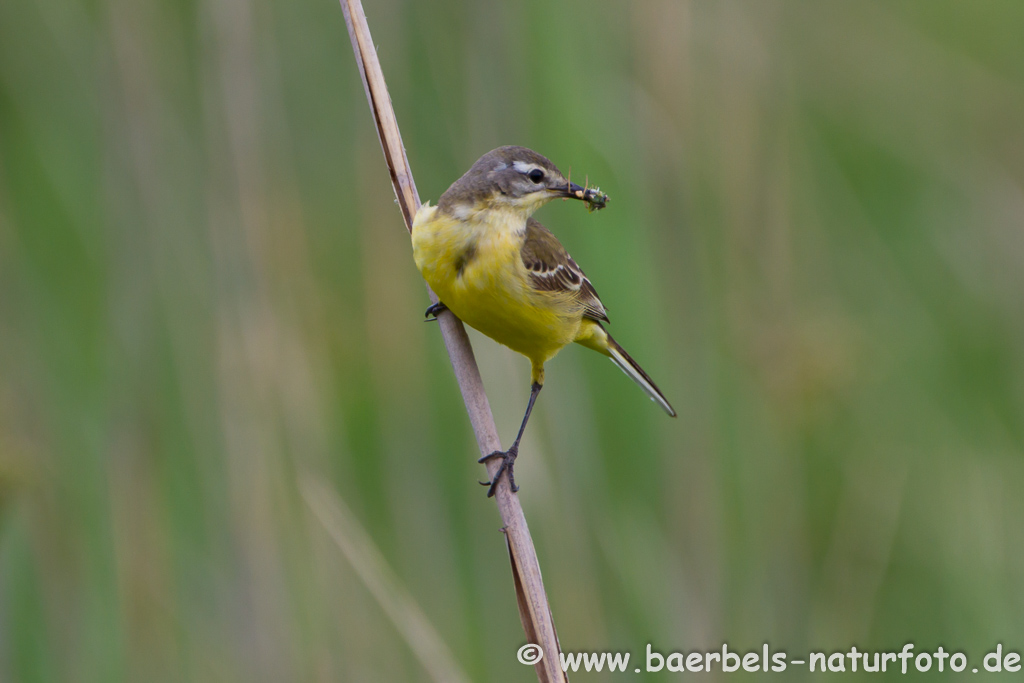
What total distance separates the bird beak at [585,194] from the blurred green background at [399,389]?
62 millimetres

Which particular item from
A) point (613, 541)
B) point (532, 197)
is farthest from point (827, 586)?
point (532, 197)

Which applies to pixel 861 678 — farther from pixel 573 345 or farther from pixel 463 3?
pixel 463 3

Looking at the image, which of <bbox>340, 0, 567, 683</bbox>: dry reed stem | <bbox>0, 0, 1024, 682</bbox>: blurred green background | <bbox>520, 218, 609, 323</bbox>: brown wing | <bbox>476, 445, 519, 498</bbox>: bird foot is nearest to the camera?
<bbox>340, 0, 567, 683</bbox>: dry reed stem

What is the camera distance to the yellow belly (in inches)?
110

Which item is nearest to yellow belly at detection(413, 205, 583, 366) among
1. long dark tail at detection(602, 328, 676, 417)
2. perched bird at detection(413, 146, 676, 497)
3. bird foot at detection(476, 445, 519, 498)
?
perched bird at detection(413, 146, 676, 497)

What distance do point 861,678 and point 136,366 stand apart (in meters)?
2.61

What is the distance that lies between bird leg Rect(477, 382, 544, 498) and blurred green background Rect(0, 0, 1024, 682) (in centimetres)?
8

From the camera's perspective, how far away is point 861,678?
309cm

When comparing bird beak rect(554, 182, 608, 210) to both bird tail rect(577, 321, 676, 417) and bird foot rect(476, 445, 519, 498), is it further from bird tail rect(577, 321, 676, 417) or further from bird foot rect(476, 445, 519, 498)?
bird foot rect(476, 445, 519, 498)

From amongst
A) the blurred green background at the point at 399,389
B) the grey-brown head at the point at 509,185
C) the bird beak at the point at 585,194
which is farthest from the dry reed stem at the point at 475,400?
the bird beak at the point at 585,194

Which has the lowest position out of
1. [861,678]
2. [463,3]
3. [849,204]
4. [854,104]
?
[861,678]

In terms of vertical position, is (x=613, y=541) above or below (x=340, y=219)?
below

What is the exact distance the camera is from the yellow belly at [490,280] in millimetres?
2803

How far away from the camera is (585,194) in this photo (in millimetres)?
2885
